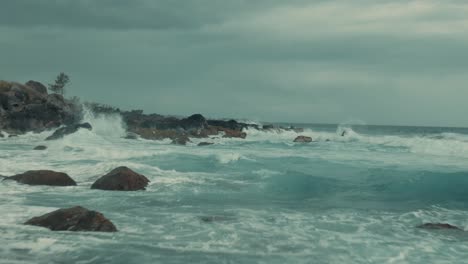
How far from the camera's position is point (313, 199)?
1736 cm

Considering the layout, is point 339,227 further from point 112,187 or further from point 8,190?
point 8,190

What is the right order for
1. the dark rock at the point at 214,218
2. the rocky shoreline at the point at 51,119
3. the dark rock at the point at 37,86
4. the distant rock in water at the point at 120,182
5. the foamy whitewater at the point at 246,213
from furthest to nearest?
the dark rock at the point at 37,86, the rocky shoreline at the point at 51,119, the distant rock in water at the point at 120,182, the dark rock at the point at 214,218, the foamy whitewater at the point at 246,213

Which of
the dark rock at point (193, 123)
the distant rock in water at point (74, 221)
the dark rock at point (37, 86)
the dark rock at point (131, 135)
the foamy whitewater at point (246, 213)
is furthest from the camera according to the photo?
the dark rock at point (193, 123)

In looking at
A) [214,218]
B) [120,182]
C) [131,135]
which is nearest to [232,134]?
[131,135]

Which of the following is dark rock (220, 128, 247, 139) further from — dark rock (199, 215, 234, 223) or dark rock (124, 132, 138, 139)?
dark rock (199, 215, 234, 223)

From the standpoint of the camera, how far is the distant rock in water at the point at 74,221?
10.7m

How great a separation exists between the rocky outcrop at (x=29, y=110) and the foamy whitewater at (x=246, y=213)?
2418cm

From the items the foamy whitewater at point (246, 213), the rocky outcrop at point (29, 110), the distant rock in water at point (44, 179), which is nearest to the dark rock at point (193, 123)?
the rocky outcrop at point (29, 110)

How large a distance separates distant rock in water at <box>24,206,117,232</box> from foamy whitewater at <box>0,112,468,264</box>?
0.26m

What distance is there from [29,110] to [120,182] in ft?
128

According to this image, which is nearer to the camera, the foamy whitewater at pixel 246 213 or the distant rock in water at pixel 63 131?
the foamy whitewater at pixel 246 213

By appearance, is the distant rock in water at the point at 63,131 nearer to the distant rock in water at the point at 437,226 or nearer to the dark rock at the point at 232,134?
the dark rock at the point at 232,134

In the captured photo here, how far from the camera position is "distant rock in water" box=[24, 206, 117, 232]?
1066cm

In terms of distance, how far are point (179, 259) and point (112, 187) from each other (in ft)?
27.7
